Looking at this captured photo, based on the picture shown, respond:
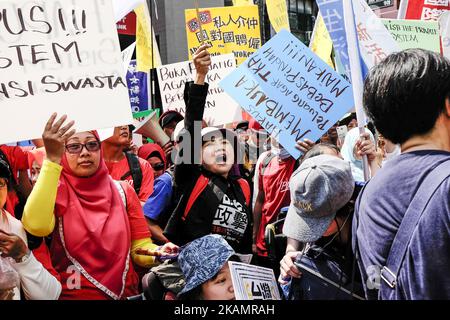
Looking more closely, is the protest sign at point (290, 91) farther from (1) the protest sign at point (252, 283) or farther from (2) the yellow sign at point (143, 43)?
(2) the yellow sign at point (143, 43)

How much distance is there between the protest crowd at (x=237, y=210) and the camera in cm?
138

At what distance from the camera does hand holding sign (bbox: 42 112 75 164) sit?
2.41 m

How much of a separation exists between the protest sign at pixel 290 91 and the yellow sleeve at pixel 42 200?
144 centimetres

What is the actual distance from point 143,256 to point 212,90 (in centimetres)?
328

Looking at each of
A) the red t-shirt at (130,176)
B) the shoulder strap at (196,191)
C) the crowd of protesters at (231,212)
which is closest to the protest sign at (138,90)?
the crowd of protesters at (231,212)

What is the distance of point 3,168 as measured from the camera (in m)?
2.44

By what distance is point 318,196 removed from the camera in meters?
1.88

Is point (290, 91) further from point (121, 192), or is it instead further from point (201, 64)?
point (121, 192)

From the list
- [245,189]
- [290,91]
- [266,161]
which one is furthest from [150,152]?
[290,91]

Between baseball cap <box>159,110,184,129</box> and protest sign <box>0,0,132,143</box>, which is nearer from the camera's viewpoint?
protest sign <box>0,0,132,143</box>

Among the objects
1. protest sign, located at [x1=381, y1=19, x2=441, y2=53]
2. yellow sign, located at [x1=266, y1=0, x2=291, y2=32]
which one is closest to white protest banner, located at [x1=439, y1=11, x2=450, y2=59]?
protest sign, located at [x1=381, y1=19, x2=441, y2=53]

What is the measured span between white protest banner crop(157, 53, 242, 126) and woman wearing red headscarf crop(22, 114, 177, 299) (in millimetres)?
2679

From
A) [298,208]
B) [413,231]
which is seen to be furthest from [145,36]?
[413,231]

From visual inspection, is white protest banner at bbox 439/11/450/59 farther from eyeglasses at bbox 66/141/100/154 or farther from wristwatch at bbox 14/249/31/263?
wristwatch at bbox 14/249/31/263
